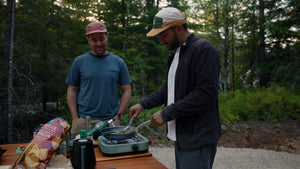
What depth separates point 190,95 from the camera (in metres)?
1.30

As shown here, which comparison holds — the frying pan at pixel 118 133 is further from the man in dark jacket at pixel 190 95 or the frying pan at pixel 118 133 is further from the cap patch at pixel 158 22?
the cap patch at pixel 158 22

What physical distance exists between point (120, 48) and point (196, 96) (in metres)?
5.32

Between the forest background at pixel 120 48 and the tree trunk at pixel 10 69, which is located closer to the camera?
the tree trunk at pixel 10 69

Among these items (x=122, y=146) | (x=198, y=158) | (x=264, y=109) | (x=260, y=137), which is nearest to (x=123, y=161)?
(x=122, y=146)

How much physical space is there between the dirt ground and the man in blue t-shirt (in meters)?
3.14

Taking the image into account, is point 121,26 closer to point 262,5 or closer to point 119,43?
point 119,43

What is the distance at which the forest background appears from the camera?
4348 millimetres

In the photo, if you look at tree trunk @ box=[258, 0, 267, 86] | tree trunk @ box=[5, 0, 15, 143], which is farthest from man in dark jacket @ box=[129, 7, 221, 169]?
tree trunk @ box=[258, 0, 267, 86]

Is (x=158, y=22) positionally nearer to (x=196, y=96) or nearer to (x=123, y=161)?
(x=196, y=96)

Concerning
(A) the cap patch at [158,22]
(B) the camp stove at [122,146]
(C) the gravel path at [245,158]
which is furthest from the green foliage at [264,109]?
(A) the cap patch at [158,22]

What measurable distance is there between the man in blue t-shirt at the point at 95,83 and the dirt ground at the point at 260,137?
124 inches

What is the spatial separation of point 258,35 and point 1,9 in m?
11.0

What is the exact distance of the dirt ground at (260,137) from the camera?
5.18 meters

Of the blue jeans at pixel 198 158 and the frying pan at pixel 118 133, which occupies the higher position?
the frying pan at pixel 118 133
